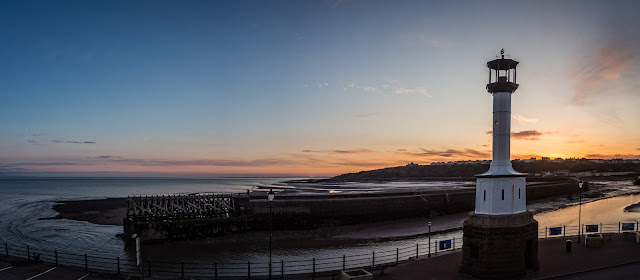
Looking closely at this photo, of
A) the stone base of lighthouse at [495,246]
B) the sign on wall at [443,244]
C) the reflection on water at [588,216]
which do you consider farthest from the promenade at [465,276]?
the reflection on water at [588,216]

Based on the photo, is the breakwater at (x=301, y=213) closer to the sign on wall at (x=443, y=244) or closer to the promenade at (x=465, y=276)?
the promenade at (x=465, y=276)

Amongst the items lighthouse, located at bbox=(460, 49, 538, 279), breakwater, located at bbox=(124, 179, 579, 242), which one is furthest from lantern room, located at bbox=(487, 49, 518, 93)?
breakwater, located at bbox=(124, 179, 579, 242)

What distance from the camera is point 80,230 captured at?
39.2m

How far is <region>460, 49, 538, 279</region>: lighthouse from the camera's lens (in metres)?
15.9

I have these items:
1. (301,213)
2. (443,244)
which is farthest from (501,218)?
(301,213)

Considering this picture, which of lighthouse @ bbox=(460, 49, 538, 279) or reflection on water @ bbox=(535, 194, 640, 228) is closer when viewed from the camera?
lighthouse @ bbox=(460, 49, 538, 279)

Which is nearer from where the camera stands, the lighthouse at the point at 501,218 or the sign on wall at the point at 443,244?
the lighthouse at the point at 501,218

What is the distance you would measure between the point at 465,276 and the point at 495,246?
1.78 m

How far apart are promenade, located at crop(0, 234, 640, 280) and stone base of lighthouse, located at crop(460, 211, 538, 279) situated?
65 centimetres

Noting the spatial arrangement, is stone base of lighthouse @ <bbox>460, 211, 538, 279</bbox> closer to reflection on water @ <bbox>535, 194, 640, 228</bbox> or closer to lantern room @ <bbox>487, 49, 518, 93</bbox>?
lantern room @ <bbox>487, 49, 518, 93</bbox>

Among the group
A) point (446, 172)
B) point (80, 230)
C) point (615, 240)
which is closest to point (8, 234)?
point (80, 230)

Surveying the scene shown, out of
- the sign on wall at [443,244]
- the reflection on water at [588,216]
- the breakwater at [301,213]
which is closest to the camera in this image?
the sign on wall at [443,244]

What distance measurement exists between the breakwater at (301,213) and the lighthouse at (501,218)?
21252 millimetres

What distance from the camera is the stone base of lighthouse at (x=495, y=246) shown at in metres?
15.9
